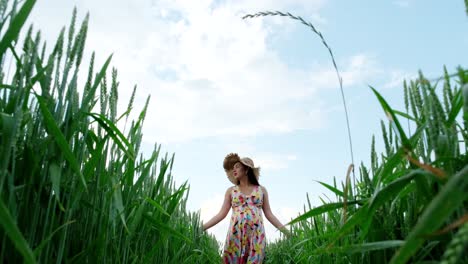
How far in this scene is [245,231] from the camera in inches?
156

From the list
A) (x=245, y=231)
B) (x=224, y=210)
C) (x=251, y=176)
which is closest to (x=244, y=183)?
(x=251, y=176)

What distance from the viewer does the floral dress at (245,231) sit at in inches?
152

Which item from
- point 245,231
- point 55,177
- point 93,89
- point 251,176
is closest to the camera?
point 55,177

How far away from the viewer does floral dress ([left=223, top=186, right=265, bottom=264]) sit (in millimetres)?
3863

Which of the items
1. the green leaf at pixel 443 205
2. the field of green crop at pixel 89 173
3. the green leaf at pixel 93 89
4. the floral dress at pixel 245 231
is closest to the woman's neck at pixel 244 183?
the floral dress at pixel 245 231

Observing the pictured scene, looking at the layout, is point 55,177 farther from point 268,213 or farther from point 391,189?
point 268,213

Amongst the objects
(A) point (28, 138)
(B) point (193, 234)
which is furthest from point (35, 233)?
(B) point (193, 234)

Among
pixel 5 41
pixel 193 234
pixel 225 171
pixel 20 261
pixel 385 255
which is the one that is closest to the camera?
pixel 5 41

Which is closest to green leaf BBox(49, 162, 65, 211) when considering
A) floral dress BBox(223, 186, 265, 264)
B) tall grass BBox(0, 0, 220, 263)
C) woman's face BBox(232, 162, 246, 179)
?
tall grass BBox(0, 0, 220, 263)

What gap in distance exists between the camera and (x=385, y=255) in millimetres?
1279

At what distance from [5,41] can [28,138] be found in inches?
10.9

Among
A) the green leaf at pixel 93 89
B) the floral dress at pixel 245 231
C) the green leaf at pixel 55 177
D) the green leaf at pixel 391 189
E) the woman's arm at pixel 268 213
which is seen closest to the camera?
the green leaf at pixel 391 189

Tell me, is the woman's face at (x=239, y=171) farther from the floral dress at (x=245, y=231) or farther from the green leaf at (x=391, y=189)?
the green leaf at (x=391, y=189)

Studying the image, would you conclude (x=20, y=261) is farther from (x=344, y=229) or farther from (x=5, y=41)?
(x=344, y=229)
